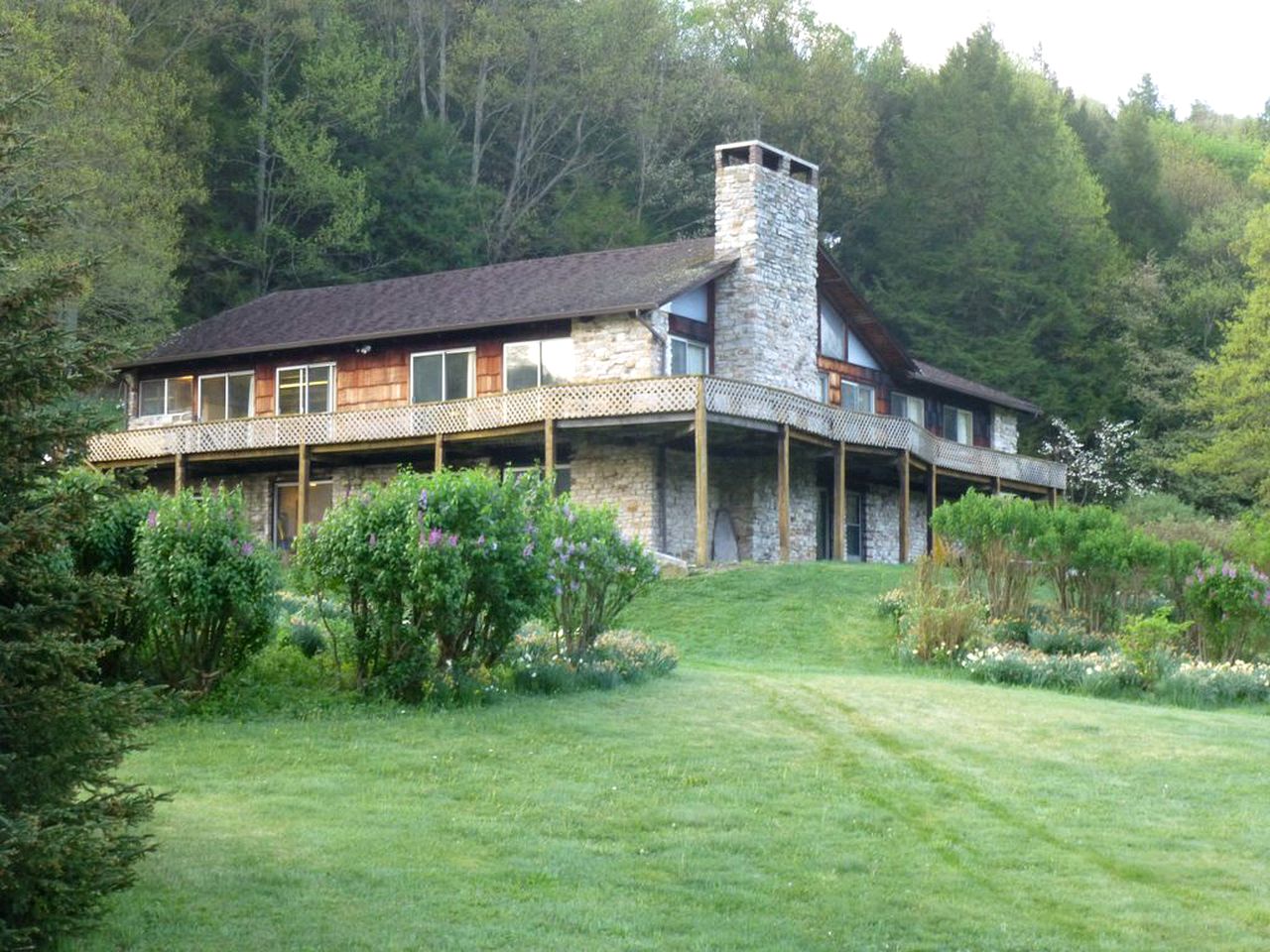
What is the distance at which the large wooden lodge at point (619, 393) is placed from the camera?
115 feet

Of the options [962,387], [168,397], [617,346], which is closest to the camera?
[617,346]

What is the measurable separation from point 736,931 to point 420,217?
47.2 metres

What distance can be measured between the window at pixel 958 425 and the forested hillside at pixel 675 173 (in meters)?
5.50

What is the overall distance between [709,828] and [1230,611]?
1285cm

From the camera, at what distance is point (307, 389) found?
4028 centimetres

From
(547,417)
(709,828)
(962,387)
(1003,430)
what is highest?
(962,387)

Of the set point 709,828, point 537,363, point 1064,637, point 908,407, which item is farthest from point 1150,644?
point 908,407

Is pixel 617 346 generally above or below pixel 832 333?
below

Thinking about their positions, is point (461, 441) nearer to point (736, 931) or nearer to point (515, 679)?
point (515, 679)

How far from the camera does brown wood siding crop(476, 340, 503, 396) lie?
1469 inches

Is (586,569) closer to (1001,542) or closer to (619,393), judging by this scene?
(1001,542)

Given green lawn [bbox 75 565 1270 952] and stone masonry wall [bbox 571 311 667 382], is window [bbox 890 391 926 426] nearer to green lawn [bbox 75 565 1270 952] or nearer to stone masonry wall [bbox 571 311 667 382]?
stone masonry wall [bbox 571 311 667 382]

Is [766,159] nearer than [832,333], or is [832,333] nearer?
[766,159]

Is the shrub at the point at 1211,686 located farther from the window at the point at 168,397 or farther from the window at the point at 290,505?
A: the window at the point at 168,397
